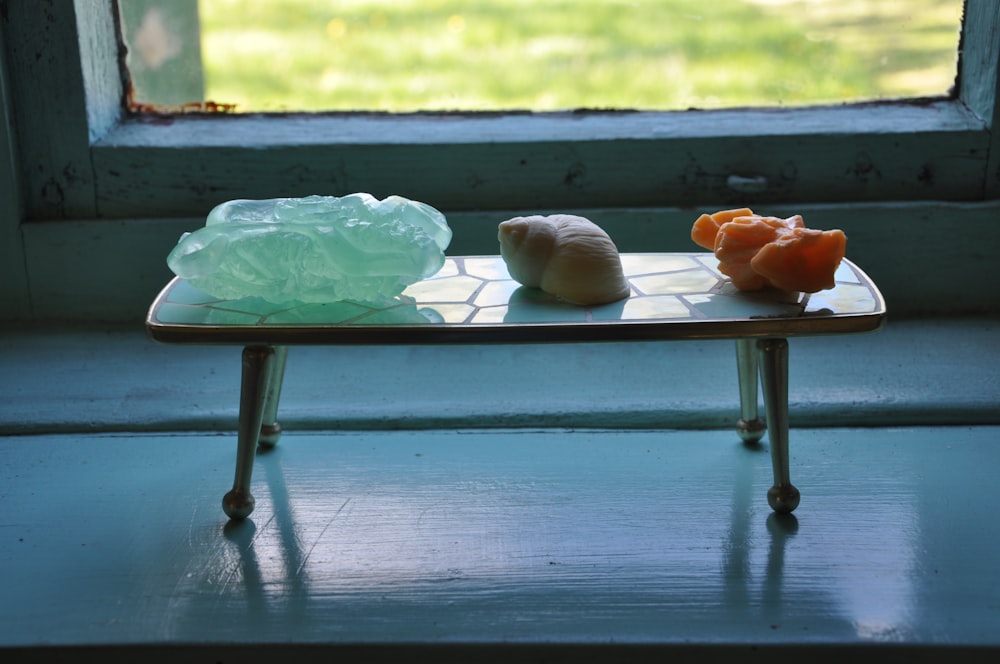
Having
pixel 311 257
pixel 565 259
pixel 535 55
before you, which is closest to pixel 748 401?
pixel 565 259

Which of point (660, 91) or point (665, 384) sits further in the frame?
point (660, 91)

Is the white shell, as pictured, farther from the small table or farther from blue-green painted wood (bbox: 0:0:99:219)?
blue-green painted wood (bbox: 0:0:99:219)

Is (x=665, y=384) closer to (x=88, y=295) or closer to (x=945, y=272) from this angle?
(x=945, y=272)

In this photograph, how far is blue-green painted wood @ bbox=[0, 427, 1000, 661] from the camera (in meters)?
0.65

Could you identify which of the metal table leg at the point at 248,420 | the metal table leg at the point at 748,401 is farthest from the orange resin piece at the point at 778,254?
the metal table leg at the point at 248,420

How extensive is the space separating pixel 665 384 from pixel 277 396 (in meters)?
0.38

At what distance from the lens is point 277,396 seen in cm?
91

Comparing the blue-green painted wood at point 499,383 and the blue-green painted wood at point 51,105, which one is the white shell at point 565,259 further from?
the blue-green painted wood at point 51,105

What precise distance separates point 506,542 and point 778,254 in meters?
0.28

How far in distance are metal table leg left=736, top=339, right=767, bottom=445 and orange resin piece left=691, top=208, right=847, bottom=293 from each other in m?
0.13

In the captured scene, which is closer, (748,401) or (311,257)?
(311,257)

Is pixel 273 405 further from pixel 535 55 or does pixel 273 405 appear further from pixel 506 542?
pixel 535 55

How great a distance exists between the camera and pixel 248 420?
2.50 ft

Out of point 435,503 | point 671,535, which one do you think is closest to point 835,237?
point 671,535
